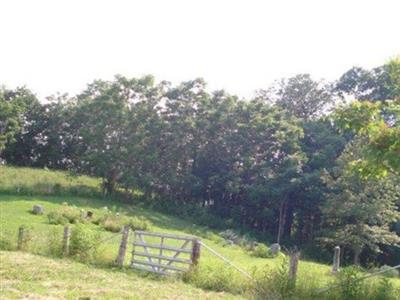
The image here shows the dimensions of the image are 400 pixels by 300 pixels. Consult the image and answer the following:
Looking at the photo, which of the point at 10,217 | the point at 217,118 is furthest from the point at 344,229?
the point at 10,217

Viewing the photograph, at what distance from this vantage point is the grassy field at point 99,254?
12.5m

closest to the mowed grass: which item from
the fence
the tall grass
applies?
the fence

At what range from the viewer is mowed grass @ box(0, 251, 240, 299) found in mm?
11078

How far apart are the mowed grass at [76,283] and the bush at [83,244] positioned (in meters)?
0.84

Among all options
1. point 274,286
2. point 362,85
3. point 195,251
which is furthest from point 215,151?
point 274,286

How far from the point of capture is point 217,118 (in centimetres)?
4966

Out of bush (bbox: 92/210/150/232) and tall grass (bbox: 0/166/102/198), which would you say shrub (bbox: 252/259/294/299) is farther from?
tall grass (bbox: 0/166/102/198)

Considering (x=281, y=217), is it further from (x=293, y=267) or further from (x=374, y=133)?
(x=374, y=133)

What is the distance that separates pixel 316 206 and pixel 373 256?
258 inches

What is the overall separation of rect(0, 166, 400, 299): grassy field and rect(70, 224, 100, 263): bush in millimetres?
327

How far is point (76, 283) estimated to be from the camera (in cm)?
1241

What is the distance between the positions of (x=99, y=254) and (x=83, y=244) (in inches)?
25.7

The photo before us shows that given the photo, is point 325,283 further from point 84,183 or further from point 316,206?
point 84,183

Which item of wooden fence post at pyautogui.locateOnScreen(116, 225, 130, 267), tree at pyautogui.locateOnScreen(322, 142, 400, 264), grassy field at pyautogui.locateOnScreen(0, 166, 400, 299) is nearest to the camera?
grassy field at pyautogui.locateOnScreen(0, 166, 400, 299)
